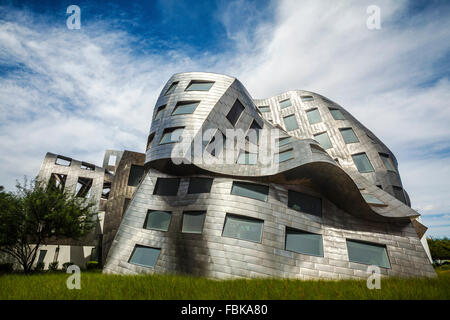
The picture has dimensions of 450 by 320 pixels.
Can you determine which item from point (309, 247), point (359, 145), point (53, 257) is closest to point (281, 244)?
point (309, 247)

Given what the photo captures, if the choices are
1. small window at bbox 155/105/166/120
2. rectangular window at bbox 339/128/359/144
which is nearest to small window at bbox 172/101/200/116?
small window at bbox 155/105/166/120

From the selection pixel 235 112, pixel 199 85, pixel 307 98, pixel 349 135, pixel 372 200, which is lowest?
pixel 372 200

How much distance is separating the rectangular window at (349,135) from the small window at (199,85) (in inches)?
617

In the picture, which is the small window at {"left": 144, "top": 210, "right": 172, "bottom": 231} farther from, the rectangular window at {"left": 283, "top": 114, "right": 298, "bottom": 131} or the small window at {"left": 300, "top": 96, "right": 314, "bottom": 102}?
the small window at {"left": 300, "top": 96, "right": 314, "bottom": 102}

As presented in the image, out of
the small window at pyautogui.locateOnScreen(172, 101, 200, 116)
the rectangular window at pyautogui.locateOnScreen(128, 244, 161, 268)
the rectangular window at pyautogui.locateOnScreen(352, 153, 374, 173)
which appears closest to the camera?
the rectangular window at pyautogui.locateOnScreen(128, 244, 161, 268)

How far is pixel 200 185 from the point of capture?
1595 centimetres

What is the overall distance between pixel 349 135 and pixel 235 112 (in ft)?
44.3

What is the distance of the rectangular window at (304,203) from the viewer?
49.0 feet

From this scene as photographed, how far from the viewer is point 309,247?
1359 centimetres

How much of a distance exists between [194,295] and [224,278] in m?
4.34

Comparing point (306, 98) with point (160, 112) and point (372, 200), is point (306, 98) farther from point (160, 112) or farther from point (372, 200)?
point (160, 112)

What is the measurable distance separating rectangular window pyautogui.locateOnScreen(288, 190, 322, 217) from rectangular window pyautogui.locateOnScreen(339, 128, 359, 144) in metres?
12.4

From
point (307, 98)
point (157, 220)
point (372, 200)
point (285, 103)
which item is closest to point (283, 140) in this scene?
point (372, 200)

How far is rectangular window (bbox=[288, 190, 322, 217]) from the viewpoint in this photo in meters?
14.9
